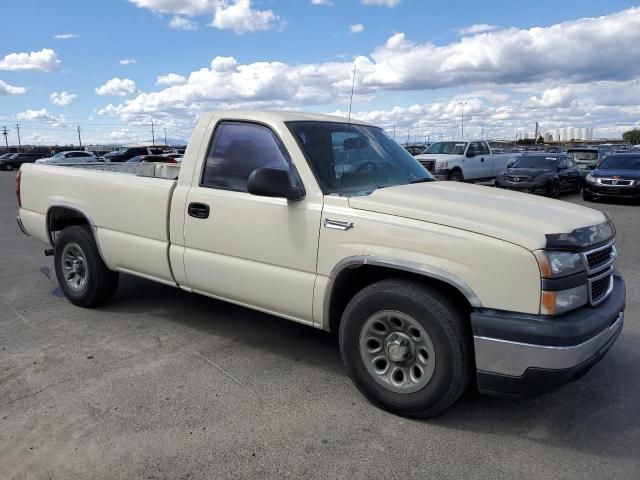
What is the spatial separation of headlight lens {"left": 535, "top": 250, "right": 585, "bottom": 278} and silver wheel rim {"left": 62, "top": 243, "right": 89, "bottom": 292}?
4306 millimetres

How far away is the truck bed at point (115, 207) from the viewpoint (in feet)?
14.9

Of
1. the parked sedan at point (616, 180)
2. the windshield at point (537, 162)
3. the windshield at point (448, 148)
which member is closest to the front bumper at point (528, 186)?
the windshield at point (537, 162)

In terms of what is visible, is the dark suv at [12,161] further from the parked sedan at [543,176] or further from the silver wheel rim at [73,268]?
the silver wheel rim at [73,268]

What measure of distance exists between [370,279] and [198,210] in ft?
4.81

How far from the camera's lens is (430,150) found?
21.7 m

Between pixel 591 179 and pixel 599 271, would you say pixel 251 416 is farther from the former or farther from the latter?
pixel 591 179

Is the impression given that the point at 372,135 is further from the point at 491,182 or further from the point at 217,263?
the point at 491,182

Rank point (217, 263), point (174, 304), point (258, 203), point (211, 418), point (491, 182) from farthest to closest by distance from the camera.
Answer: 1. point (491, 182)
2. point (174, 304)
3. point (217, 263)
4. point (258, 203)
5. point (211, 418)

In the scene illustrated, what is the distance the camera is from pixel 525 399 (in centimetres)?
334

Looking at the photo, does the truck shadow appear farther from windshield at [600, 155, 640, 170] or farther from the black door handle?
windshield at [600, 155, 640, 170]

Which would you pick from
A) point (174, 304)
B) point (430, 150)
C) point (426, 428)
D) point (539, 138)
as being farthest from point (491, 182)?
point (539, 138)

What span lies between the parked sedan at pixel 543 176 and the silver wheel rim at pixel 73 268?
577 inches

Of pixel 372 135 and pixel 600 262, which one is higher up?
pixel 372 135

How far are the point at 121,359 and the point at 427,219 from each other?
8.64 feet
